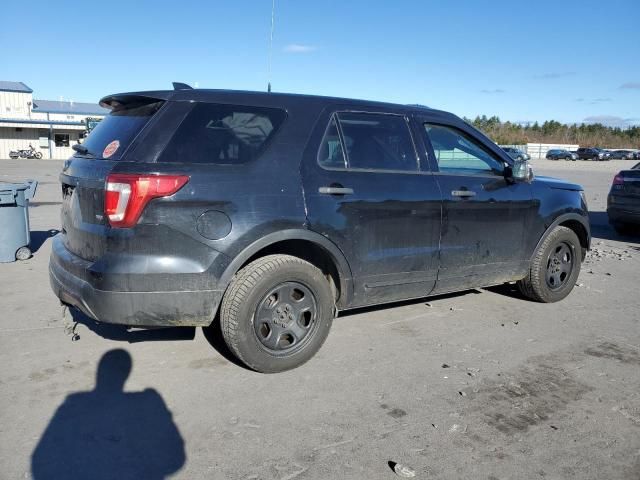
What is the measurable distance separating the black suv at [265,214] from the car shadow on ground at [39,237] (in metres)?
4.62

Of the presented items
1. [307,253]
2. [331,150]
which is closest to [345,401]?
[307,253]

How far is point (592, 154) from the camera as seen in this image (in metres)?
64.7

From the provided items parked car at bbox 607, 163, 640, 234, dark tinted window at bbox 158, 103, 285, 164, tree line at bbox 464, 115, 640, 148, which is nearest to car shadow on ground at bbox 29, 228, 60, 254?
dark tinted window at bbox 158, 103, 285, 164

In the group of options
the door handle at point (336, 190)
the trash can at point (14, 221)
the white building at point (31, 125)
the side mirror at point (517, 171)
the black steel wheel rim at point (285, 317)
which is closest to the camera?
the black steel wheel rim at point (285, 317)

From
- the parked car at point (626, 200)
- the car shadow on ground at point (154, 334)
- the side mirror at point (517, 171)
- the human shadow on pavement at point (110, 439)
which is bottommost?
the human shadow on pavement at point (110, 439)

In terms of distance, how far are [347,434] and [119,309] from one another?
1.60 metres

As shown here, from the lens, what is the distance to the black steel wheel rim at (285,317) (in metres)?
3.75

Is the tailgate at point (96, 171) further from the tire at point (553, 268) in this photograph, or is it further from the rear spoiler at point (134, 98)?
the tire at point (553, 268)

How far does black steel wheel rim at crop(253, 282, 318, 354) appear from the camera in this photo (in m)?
3.75

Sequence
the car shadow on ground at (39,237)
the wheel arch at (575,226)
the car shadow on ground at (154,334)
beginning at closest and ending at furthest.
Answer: the car shadow on ground at (154,334), the wheel arch at (575,226), the car shadow on ground at (39,237)

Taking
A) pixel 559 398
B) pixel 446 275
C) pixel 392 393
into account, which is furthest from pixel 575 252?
pixel 392 393

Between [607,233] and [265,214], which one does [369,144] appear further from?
[607,233]

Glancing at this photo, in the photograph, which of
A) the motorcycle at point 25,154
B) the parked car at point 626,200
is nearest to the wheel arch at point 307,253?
the parked car at point 626,200

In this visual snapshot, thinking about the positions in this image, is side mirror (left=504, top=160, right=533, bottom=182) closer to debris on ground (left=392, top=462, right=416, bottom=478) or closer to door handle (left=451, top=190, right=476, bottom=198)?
door handle (left=451, top=190, right=476, bottom=198)
